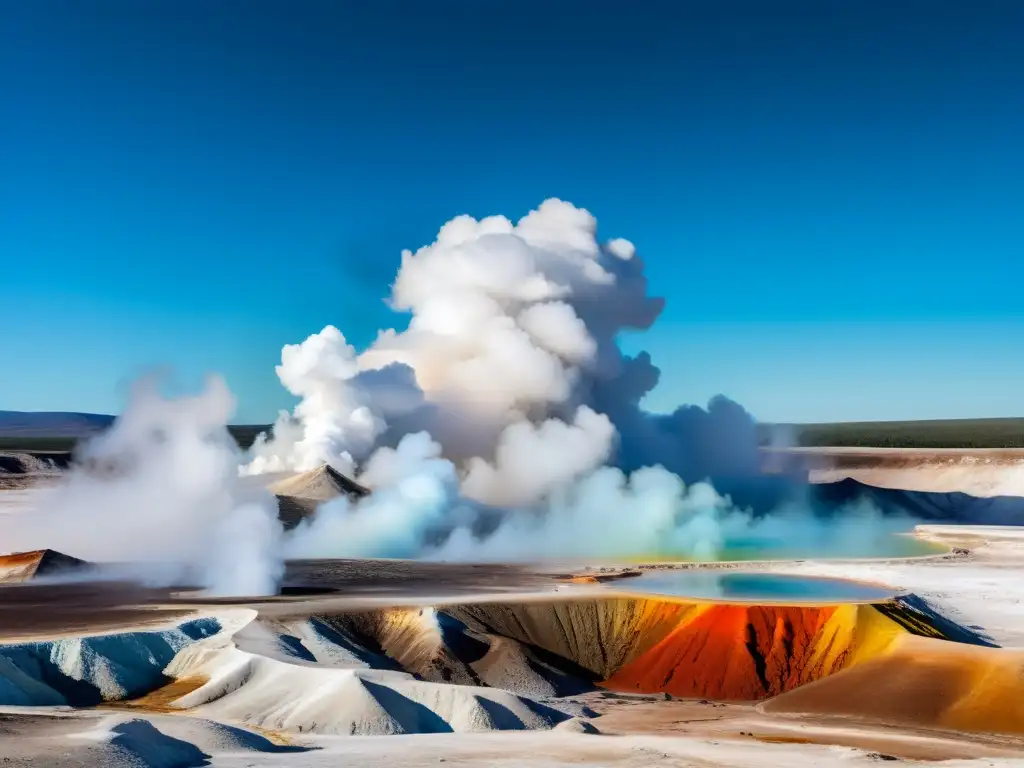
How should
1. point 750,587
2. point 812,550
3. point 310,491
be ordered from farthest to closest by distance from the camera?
point 310,491, point 812,550, point 750,587

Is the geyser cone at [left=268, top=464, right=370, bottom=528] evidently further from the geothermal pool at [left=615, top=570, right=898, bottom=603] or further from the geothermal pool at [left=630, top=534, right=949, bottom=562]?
the geothermal pool at [left=615, top=570, right=898, bottom=603]

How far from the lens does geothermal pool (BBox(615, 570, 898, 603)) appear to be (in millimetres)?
61469

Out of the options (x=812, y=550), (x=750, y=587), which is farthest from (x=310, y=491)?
(x=750, y=587)

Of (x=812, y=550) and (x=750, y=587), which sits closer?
(x=750, y=587)

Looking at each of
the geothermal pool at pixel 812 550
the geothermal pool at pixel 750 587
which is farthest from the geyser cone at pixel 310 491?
the geothermal pool at pixel 750 587

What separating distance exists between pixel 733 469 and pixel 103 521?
7695 centimetres

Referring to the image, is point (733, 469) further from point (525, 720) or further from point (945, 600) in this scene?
point (525, 720)

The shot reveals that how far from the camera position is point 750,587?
224 feet

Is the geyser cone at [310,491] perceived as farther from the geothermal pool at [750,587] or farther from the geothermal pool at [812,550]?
the geothermal pool at [750,587]

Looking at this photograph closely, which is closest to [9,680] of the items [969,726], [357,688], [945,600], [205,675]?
[205,675]

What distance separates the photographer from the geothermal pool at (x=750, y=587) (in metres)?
61.5

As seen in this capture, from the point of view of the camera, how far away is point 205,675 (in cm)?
4541

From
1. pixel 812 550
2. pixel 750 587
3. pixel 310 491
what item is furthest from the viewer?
pixel 310 491

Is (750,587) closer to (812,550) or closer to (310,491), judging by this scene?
(812,550)
